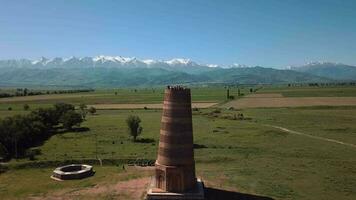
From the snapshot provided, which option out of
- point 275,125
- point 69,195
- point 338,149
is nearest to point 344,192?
point 338,149

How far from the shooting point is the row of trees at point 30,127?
5903 centimetres

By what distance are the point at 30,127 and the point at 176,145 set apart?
41.6 m

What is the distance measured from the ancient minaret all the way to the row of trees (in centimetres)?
2986

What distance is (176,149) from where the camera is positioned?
3412 centimetres

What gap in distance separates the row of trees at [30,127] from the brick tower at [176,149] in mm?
29819

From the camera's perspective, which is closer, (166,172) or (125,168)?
(166,172)

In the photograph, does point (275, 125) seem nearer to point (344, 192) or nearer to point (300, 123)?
point (300, 123)

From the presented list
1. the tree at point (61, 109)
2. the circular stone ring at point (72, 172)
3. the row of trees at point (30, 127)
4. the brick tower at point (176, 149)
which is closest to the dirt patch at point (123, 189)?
the brick tower at point (176, 149)

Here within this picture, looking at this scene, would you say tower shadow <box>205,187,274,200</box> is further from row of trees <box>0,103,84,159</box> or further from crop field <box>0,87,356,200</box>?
row of trees <box>0,103,84,159</box>

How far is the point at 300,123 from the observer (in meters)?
83.5

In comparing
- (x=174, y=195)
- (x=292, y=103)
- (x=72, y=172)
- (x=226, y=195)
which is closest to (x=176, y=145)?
(x=174, y=195)

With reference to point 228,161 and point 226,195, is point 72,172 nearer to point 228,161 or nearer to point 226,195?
point 226,195

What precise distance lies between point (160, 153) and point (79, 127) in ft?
173

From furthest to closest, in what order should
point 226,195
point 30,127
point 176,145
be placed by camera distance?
point 30,127 < point 226,195 < point 176,145
